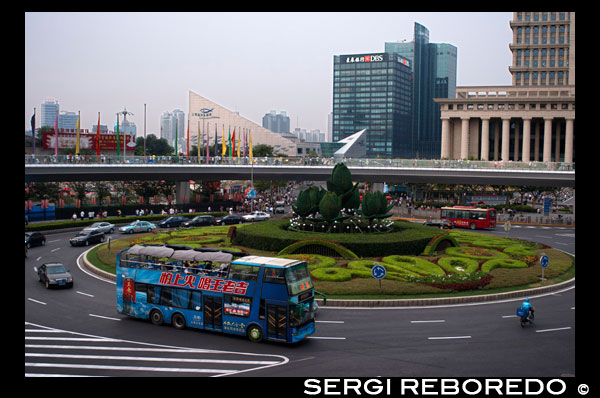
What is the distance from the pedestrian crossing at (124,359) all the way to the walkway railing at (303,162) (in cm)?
4181

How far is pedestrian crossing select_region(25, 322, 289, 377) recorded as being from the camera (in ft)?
53.2

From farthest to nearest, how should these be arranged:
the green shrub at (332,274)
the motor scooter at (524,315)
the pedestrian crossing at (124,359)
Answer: the green shrub at (332,274) < the motor scooter at (524,315) < the pedestrian crossing at (124,359)

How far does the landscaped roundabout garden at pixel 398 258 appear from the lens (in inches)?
1040

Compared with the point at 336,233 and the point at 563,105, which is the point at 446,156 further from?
the point at 336,233

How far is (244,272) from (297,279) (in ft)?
6.68

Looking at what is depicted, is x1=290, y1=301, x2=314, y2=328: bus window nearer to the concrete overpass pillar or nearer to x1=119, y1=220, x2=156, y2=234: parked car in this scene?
x1=119, y1=220, x2=156, y2=234: parked car

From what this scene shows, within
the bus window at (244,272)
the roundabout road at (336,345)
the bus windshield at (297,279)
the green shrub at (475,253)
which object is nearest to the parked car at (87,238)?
the roundabout road at (336,345)

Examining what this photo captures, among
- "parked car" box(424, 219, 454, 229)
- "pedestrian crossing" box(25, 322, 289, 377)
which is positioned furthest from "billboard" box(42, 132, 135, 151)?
"pedestrian crossing" box(25, 322, 289, 377)

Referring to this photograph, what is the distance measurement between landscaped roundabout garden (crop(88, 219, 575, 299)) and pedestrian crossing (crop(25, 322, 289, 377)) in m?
→ 8.76

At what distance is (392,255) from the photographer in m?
32.4

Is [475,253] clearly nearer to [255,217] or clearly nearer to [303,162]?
[255,217]

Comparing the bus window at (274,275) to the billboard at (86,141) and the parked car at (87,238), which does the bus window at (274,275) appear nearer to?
the parked car at (87,238)

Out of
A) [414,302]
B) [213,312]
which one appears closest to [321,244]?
[414,302]
